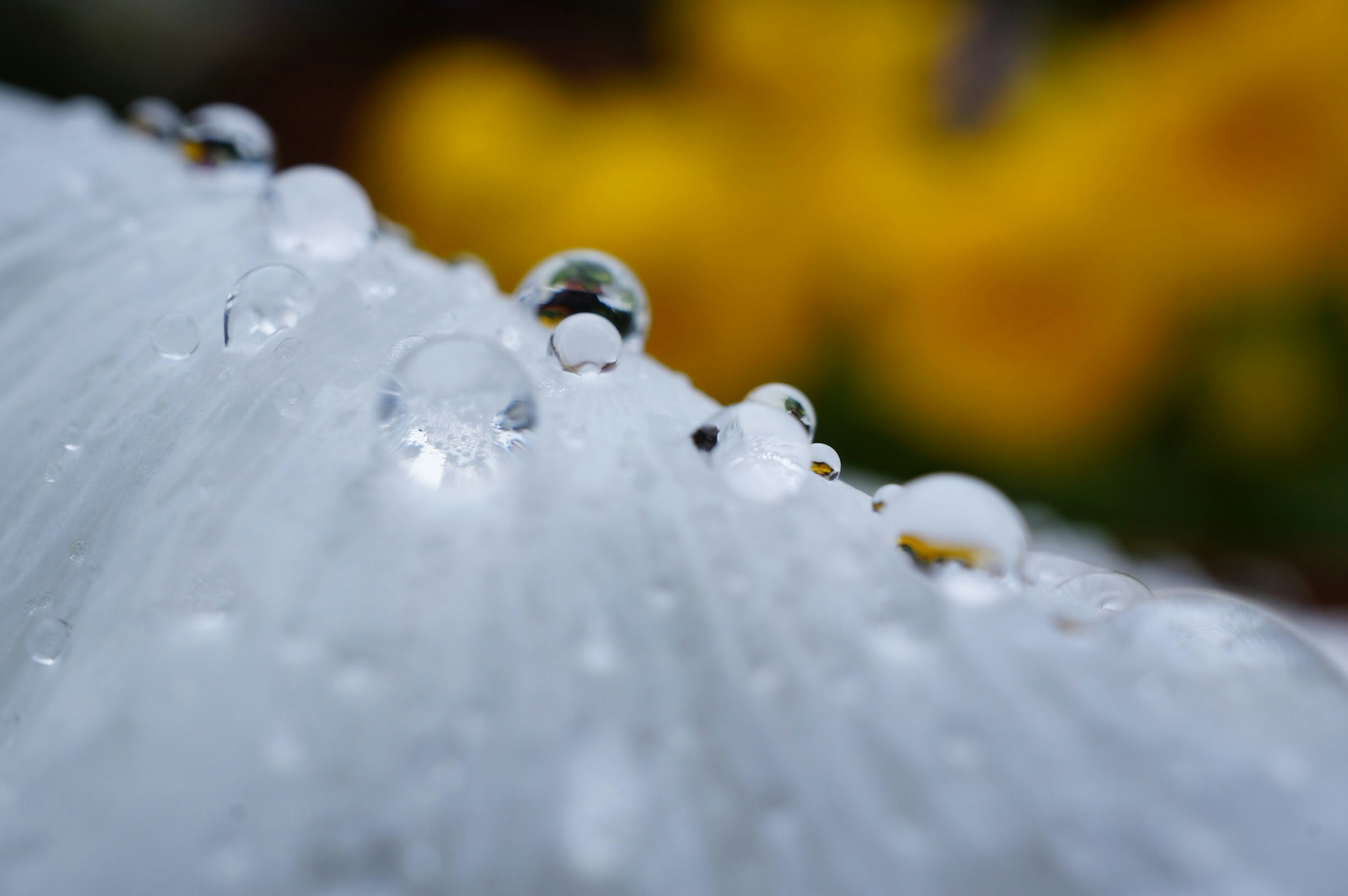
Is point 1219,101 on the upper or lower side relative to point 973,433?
upper

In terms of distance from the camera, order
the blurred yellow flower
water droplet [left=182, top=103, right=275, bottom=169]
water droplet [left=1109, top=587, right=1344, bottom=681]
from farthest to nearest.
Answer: the blurred yellow flower < water droplet [left=182, top=103, right=275, bottom=169] < water droplet [left=1109, top=587, right=1344, bottom=681]

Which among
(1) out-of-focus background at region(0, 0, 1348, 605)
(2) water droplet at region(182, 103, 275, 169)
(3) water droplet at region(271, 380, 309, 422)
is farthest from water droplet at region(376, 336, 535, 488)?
(1) out-of-focus background at region(0, 0, 1348, 605)

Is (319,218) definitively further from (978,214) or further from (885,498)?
(978,214)

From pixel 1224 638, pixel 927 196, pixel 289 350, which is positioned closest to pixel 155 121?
pixel 289 350

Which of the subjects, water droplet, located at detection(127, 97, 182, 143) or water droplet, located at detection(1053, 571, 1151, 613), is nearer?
water droplet, located at detection(1053, 571, 1151, 613)

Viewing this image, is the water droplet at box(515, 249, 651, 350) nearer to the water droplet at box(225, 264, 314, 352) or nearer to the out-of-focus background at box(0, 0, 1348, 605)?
the water droplet at box(225, 264, 314, 352)

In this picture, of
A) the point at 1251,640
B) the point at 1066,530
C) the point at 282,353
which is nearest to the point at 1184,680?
the point at 1251,640

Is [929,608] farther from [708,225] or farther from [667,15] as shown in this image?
[667,15]

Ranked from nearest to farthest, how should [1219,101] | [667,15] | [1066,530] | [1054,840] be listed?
[1054,840] < [1066,530] < [1219,101] < [667,15]
